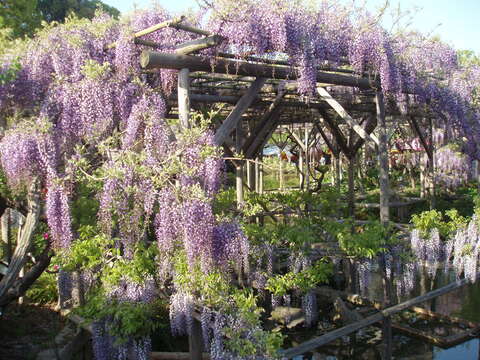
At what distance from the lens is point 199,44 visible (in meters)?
4.44

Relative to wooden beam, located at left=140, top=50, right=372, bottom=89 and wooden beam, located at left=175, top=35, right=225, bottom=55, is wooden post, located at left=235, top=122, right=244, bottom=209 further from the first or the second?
wooden beam, located at left=175, top=35, right=225, bottom=55

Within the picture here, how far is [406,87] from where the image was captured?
7.23 metres

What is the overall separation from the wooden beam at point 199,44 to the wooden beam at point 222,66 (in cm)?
7

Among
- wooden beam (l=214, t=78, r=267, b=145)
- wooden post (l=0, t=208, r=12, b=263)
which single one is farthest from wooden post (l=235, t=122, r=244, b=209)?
wooden post (l=0, t=208, r=12, b=263)

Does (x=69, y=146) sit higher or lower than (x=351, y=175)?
higher

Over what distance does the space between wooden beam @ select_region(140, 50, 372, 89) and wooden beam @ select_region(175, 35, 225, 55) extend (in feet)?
Answer: 0.22

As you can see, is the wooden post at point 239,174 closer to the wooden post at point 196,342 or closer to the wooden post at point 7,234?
the wooden post at point 196,342

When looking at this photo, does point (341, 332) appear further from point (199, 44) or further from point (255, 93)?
point (199, 44)

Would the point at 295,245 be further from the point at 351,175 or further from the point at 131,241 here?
the point at 351,175

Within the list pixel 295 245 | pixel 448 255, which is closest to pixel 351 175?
pixel 448 255

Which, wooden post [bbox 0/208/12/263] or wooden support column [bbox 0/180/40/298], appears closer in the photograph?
wooden support column [bbox 0/180/40/298]

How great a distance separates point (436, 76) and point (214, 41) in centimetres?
494

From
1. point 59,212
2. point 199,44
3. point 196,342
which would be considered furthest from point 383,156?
point 59,212

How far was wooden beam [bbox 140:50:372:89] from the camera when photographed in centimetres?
433
